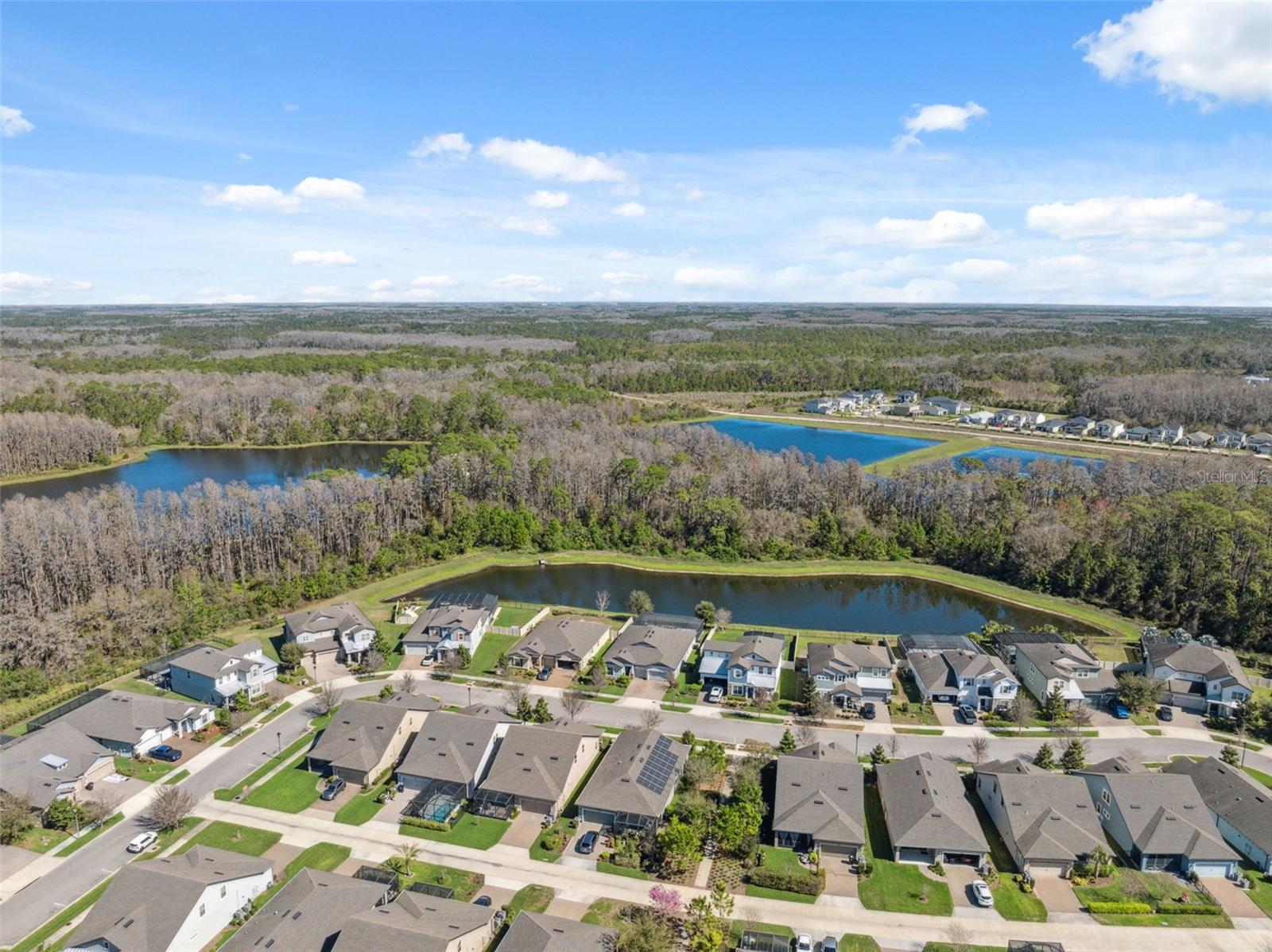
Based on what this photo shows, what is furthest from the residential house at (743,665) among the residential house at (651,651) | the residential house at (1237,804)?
the residential house at (1237,804)

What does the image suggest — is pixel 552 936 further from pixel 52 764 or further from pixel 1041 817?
pixel 52 764

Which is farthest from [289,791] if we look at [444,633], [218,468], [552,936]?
[218,468]

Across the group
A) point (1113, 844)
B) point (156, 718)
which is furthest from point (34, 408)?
point (1113, 844)

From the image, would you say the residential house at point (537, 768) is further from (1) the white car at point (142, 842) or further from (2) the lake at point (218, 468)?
(2) the lake at point (218, 468)

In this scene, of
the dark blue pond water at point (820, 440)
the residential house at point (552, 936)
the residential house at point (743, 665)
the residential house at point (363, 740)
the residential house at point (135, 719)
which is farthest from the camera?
the dark blue pond water at point (820, 440)

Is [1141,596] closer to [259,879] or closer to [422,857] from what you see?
[422,857]
